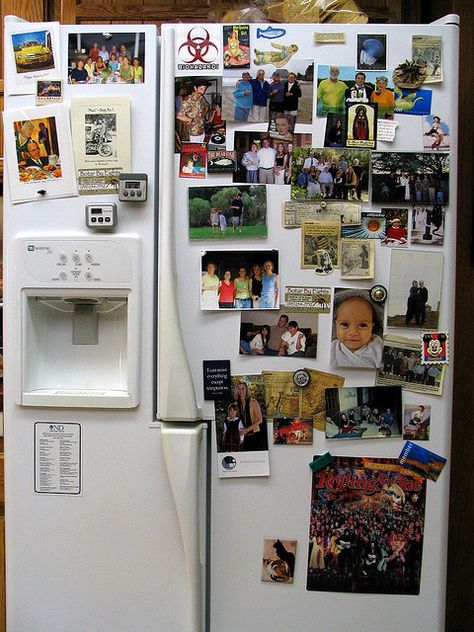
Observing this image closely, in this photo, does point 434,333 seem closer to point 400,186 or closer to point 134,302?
point 400,186

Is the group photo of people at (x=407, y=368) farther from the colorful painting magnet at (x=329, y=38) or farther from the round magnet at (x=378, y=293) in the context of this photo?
the colorful painting magnet at (x=329, y=38)

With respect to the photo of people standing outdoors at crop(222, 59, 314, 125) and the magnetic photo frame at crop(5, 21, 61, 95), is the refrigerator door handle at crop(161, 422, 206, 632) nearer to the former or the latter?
the photo of people standing outdoors at crop(222, 59, 314, 125)

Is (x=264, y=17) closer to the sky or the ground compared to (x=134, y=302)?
closer to the sky

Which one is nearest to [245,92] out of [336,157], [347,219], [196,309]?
[336,157]

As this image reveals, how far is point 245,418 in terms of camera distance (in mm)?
1271

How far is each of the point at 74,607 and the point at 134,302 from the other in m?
0.67

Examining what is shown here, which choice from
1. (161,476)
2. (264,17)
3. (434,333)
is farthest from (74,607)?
(264,17)

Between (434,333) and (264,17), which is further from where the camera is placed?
(264,17)

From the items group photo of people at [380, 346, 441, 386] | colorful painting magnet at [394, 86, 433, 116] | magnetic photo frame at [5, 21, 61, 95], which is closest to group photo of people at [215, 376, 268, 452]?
group photo of people at [380, 346, 441, 386]

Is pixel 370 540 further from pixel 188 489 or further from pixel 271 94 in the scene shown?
pixel 271 94

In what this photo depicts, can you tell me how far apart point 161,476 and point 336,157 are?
0.77 meters

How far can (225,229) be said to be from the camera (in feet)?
4.14

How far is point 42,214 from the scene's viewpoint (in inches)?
50.3

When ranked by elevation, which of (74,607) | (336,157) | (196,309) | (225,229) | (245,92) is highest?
(245,92)
